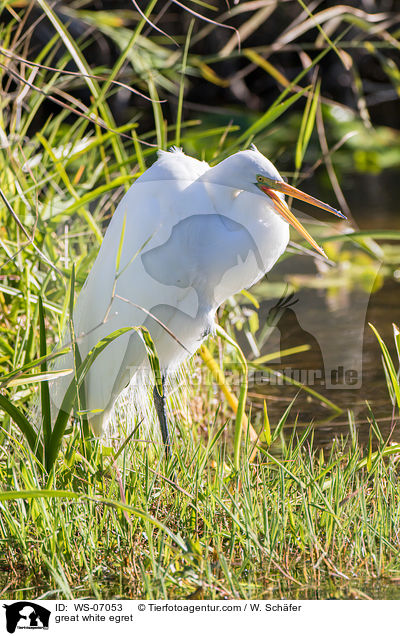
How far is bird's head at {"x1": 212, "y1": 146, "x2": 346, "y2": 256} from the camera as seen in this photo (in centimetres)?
168

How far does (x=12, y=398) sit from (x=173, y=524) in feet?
1.85

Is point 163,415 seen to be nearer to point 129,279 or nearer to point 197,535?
point 129,279

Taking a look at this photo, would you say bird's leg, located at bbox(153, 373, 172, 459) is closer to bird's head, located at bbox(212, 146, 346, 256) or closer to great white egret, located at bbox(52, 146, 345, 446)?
great white egret, located at bbox(52, 146, 345, 446)
